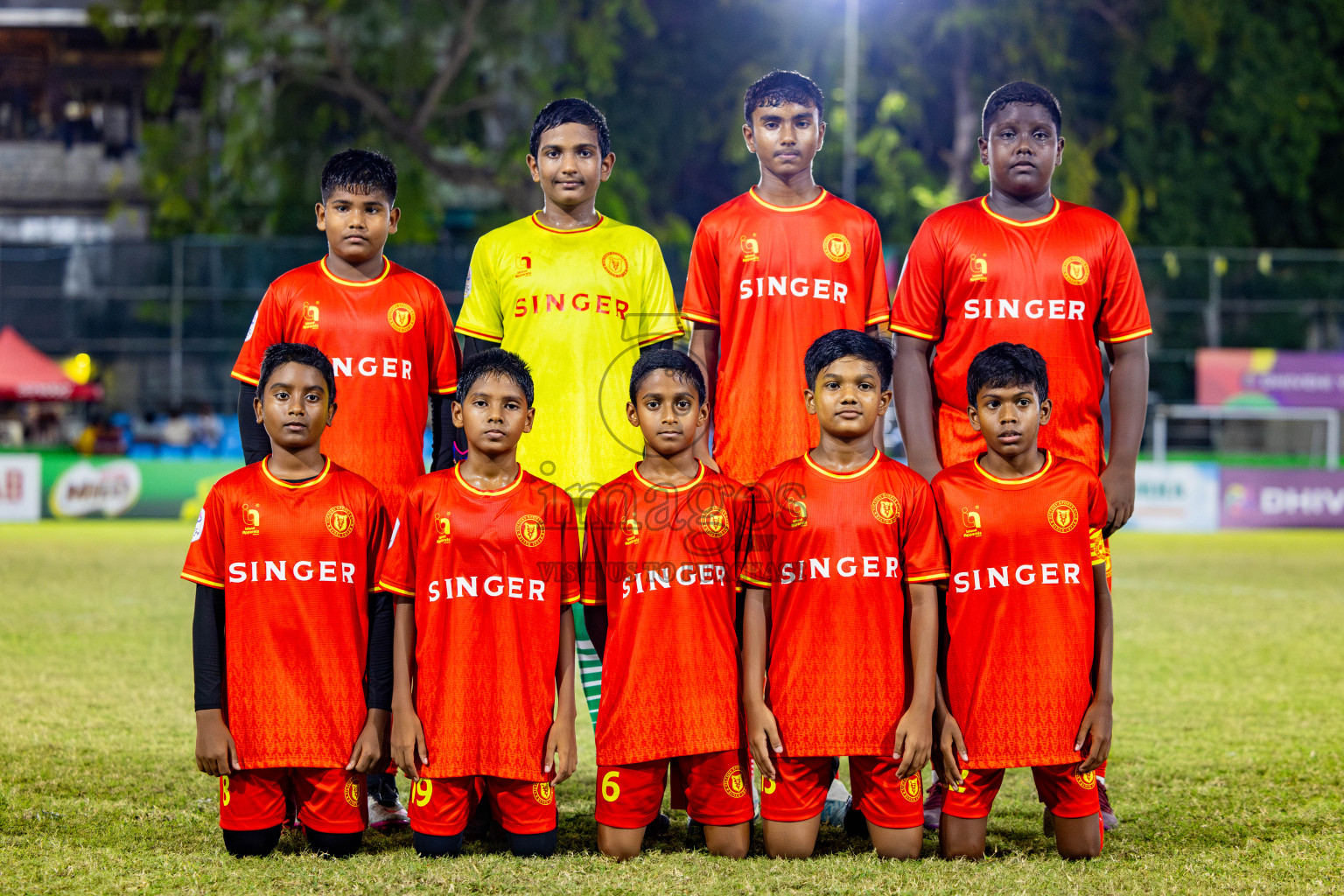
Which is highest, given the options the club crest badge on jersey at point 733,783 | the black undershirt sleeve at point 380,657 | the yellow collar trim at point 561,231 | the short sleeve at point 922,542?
the yellow collar trim at point 561,231

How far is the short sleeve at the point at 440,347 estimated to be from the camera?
4188 mm

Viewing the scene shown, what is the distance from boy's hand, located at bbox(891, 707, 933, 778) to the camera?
140 inches

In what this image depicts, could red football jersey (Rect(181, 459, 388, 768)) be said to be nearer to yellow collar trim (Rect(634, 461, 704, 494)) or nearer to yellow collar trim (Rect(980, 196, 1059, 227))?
yellow collar trim (Rect(634, 461, 704, 494))

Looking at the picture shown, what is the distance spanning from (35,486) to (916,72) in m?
15.8

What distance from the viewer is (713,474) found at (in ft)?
12.3

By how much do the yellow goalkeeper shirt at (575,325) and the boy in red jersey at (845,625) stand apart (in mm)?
652

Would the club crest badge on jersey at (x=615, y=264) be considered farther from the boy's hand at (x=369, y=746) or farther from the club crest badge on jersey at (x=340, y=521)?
the boy's hand at (x=369, y=746)

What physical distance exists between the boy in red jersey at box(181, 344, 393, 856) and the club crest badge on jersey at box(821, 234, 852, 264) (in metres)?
1.60

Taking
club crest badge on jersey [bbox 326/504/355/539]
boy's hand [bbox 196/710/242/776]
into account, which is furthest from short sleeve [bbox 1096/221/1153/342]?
boy's hand [bbox 196/710/242/776]

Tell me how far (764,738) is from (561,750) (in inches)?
22.5

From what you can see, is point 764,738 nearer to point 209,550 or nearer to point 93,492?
point 209,550

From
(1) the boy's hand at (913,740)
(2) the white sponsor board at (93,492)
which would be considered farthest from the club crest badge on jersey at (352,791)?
(2) the white sponsor board at (93,492)

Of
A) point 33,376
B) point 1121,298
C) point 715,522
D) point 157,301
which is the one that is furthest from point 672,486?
point 33,376

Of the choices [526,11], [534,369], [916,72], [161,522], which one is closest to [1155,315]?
Result: [916,72]
